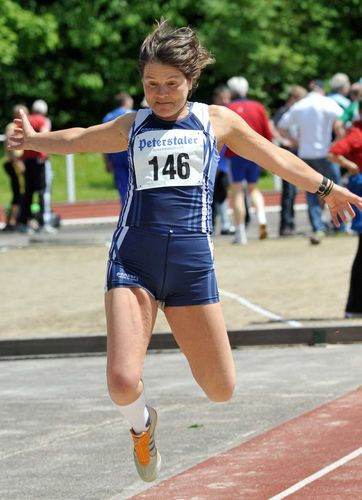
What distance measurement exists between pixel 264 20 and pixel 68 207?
1468 centimetres

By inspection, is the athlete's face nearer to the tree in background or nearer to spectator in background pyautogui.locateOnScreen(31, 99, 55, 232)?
spectator in background pyautogui.locateOnScreen(31, 99, 55, 232)

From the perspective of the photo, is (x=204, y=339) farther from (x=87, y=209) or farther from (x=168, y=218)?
(x=87, y=209)

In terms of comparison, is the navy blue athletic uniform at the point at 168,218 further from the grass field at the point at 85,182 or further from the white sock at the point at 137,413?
the grass field at the point at 85,182

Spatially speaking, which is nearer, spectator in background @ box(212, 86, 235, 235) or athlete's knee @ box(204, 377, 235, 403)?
athlete's knee @ box(204, 377, 235, 403)

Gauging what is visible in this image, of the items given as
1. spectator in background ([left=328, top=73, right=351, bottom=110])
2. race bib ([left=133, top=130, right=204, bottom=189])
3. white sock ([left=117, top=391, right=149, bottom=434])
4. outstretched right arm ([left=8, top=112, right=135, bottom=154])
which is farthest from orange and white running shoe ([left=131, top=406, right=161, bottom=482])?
spectator in background ([left=328, top=73, right=351, bottom=110])

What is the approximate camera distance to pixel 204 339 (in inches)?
246

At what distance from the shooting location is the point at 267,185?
36.2 m

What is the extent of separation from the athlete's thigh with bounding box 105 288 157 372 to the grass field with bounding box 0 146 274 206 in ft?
85.5

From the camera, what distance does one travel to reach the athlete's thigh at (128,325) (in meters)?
5.93

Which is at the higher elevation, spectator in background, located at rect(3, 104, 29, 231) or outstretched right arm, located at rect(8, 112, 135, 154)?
outstretched right arm, located at rect(8, 112, 135, 154)

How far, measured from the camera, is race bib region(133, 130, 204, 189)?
6.18 m

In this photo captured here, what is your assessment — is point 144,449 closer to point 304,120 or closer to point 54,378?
point 54,378

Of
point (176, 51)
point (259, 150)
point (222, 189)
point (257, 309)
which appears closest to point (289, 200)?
point (222, 189)

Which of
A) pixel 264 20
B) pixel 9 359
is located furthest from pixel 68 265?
pixel 264 20
